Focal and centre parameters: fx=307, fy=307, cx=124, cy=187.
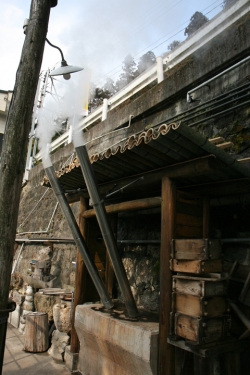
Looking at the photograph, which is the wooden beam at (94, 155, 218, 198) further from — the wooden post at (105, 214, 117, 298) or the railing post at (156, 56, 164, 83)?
the railing post at (156, 56, 164, 83)

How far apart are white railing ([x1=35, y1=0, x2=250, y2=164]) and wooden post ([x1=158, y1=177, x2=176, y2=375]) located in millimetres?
3630

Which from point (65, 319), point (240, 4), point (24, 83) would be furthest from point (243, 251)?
point (240, 4)

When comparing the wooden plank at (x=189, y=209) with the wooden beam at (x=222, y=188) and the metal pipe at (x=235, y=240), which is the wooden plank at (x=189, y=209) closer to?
the wooden beam at (x=222, y=188)

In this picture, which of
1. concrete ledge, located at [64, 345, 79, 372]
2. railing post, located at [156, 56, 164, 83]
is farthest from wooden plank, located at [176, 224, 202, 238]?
railing post, located at [156, 56, 164, 83]

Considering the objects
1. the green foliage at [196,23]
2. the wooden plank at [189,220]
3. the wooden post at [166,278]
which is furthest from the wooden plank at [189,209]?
the green foliage at [196,23]

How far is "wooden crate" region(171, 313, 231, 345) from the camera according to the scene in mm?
3186

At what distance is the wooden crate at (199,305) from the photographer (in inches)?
127

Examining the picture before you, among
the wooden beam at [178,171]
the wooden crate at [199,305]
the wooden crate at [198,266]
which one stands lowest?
the wooden crate at [199,305]

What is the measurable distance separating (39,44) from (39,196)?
1078 cm

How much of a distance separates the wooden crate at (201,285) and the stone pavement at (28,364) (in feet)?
10.8

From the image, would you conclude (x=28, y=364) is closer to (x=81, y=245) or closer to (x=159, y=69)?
(x=81, y=245)

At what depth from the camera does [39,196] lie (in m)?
14.1

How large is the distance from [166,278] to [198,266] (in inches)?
23.6

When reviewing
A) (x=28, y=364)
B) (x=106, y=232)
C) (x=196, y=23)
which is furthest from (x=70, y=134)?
(x=196, y=23)
